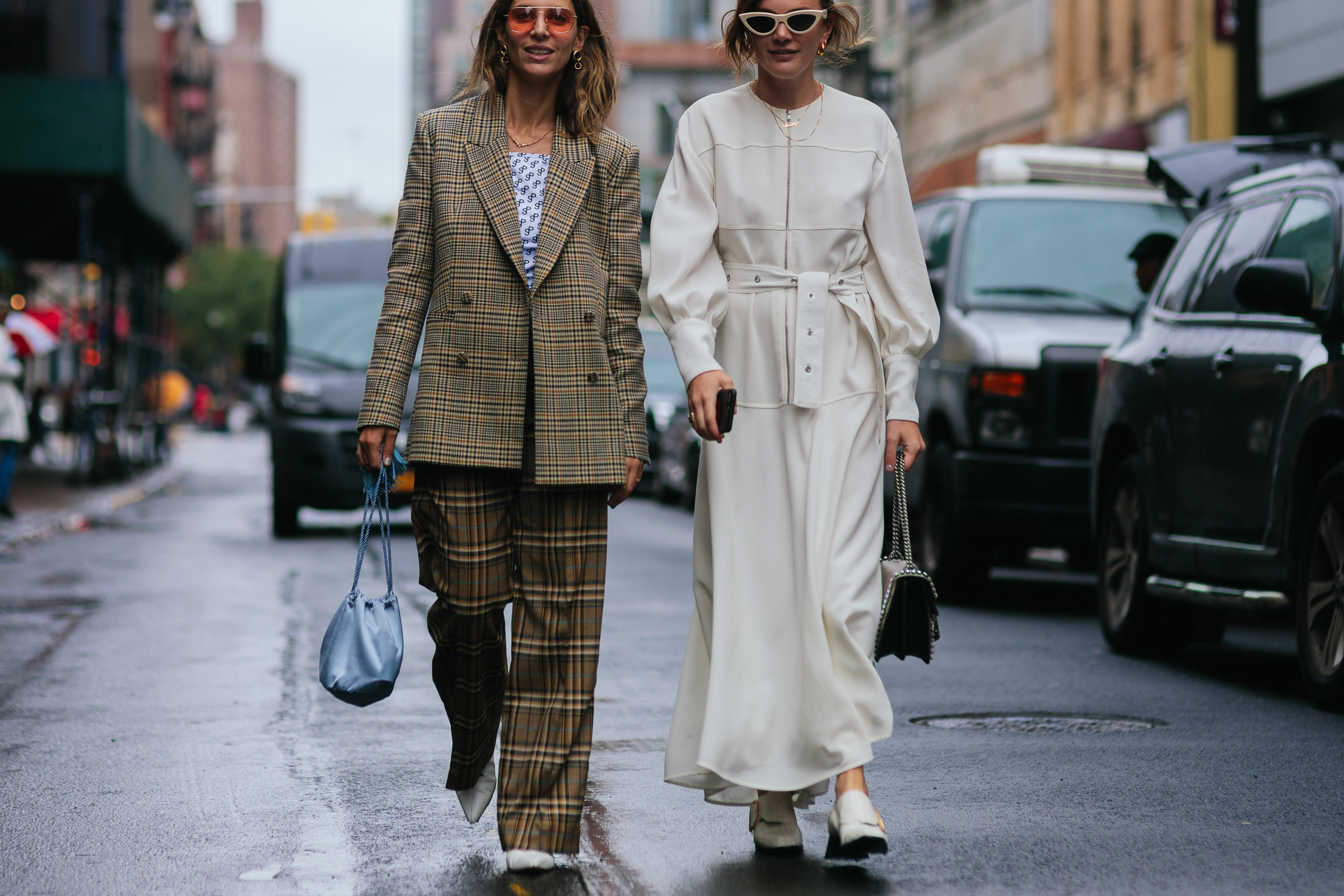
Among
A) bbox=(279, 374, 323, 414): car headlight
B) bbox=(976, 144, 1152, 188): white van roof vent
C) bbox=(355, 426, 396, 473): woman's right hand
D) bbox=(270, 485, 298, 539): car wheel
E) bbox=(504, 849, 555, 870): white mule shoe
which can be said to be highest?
bbox=(976, 144, 1152, 188): white van roof vent

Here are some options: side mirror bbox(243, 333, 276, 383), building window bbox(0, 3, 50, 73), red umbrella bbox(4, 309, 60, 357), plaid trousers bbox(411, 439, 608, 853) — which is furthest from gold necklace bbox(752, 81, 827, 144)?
building window bbox(0, 3, 50, 73)

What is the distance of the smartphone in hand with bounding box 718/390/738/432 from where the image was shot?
14.5 ft

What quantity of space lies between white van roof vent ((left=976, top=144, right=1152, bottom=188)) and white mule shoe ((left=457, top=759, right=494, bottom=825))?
30.2 feet

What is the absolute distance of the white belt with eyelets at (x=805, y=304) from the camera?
460cm

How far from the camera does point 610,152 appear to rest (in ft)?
15.3

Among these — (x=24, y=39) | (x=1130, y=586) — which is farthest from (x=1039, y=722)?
(x=24, y=39)

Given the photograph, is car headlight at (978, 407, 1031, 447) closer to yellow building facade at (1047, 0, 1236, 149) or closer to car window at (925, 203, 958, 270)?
car window at (925, 203, 958, 270)

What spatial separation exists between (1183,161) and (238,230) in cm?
14388

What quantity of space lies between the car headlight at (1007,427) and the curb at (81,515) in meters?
8.08

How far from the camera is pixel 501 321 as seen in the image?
4.54m

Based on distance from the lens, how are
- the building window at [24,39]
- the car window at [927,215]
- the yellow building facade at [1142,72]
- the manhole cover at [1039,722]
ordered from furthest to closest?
the building window at [24,39] < the yellow building facade at [1142,72] < the car window at [927,215] < the manhole cover at [1039,722]

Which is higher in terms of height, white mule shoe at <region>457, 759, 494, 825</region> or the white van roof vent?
the white van roof vent

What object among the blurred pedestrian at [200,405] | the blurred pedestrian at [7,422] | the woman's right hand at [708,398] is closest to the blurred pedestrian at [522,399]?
the woman's right hand at [708,398]

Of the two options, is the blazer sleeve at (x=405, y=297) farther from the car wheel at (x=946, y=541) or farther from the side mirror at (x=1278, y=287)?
the car wheel at (x=946, y=541)
